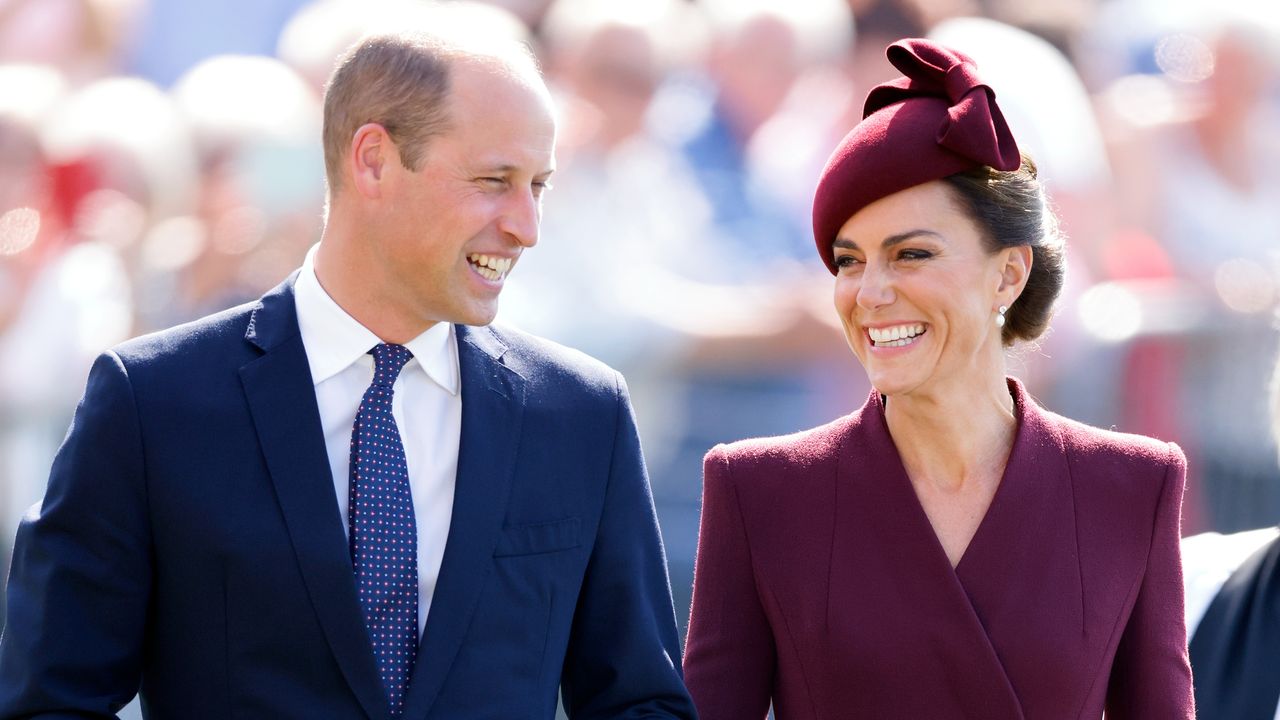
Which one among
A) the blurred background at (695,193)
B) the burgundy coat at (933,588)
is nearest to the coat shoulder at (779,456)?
the burgundy coat at (933,588)

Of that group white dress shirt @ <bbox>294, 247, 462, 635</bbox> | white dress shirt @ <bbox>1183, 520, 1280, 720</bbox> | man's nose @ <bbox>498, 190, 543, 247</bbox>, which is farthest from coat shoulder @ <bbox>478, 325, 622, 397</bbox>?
white dress shirt @ <bbox>1183, 520, 1280, 720</bbox>

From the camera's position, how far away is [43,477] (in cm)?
491

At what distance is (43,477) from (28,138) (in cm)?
123

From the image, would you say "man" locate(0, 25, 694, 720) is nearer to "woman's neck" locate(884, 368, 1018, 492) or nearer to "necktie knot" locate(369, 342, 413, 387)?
"necktie knot" locate(369, 342, 413, 387)

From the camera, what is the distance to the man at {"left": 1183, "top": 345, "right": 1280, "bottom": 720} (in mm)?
3049

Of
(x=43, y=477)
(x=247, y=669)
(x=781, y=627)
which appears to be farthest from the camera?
(x=43, y=477)

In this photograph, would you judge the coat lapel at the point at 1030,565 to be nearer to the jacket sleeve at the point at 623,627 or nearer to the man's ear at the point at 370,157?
the jacket sleeve at the point at 623,627

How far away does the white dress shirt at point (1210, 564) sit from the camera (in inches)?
125

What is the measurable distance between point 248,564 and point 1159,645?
57.4 inches

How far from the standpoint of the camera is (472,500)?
254cm

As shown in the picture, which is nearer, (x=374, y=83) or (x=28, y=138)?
(x=374, y=83)

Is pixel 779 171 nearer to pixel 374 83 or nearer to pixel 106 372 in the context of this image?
pixel 374 83

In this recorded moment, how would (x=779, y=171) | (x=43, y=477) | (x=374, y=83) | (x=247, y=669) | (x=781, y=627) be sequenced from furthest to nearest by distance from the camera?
(x=779, y=171) → (x=43, y=477) → (x=781, y=627) → (x=374, y=83) → (x=247, y=669)

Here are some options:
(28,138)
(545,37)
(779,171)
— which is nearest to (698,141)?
(779,171)
